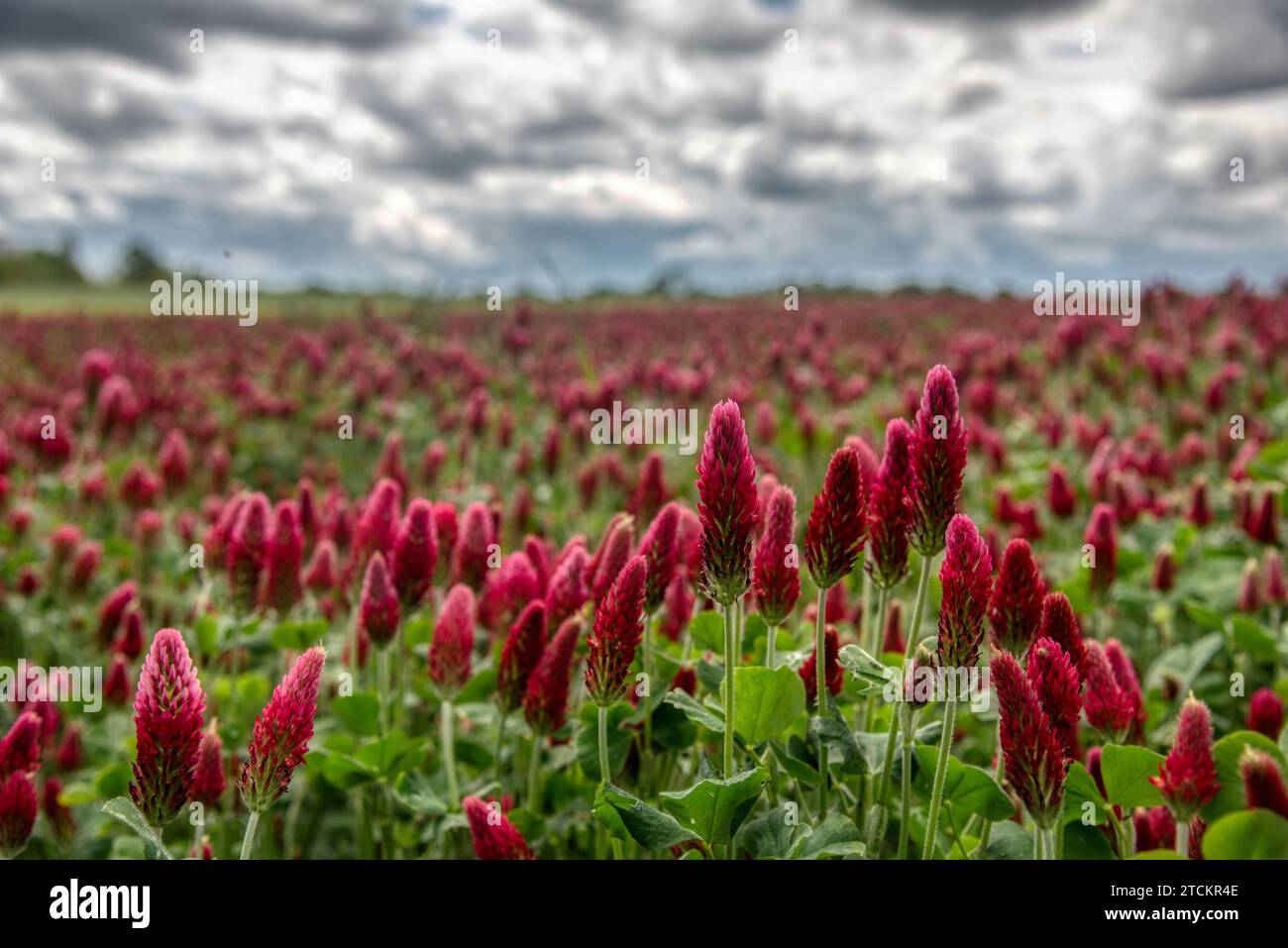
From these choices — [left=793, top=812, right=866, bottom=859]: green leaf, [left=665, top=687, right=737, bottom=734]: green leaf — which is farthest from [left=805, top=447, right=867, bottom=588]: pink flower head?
[left=793, top=812, right=866, bottom=859]: green leaf

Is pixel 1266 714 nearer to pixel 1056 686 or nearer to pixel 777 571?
pixel 1056 686

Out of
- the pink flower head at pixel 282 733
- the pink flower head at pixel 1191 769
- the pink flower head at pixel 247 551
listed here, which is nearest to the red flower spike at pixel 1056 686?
the pink flower head at pixel 1191 769

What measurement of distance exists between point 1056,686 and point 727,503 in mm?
559

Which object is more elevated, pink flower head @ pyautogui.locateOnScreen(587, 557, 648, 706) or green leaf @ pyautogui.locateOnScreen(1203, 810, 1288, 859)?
pink flower head @ pyautogui.locateOnScreen(587, 557, 648, 706)

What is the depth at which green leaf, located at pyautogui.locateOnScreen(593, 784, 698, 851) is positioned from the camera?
1435 millimetres

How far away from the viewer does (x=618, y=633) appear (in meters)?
1.61

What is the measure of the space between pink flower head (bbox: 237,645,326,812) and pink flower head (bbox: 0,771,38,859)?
0.61 m

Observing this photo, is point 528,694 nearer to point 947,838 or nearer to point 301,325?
point 947,838

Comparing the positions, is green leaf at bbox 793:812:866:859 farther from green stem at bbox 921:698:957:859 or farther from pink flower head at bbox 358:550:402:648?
pink flower head at bbox 358:550:402:648

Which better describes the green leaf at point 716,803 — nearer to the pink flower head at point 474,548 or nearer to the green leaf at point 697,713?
the green leaf at point 697,713

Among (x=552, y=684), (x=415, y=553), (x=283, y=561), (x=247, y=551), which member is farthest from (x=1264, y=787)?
(x=283, y=561)

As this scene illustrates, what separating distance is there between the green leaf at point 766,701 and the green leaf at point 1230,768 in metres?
0.73
